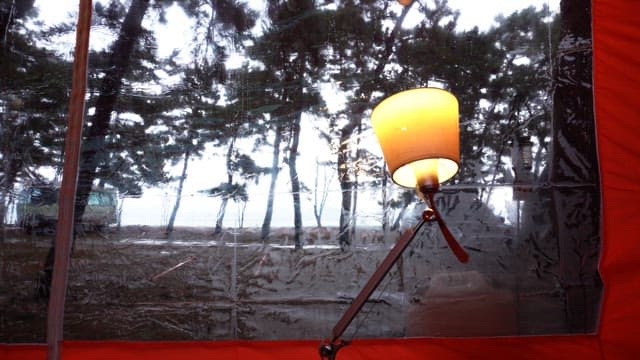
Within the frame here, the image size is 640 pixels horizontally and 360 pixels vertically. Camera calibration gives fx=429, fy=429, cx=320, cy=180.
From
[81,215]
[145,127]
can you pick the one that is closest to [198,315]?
[81,215]

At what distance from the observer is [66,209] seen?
847 millimetres

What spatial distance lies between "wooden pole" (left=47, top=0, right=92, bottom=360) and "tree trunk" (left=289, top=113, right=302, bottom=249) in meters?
0.69

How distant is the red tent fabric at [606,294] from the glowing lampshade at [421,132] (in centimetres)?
75

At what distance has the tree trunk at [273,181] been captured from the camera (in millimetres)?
1405

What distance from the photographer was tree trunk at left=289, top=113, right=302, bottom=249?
1.40 meters

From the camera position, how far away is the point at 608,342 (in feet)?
4.19

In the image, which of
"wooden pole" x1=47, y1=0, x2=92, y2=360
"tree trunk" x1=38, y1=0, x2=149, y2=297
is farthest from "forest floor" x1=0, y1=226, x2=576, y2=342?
"wooden pole" x1=47, y1=0, x2=92, y2=360

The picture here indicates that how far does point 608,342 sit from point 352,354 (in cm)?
76

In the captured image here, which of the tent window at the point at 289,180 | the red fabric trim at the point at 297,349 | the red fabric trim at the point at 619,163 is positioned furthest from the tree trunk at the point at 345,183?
the red fabric trim at the point at 619,163

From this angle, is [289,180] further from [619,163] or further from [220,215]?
[619,163]

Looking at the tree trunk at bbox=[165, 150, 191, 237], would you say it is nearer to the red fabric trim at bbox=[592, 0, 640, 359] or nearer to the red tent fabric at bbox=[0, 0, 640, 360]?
the red tent fabric at bbox=[0, 0, 640, 360]

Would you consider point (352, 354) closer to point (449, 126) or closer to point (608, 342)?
point (608, 342)

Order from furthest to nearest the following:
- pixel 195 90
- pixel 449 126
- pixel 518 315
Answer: pixel 195 90
pixel 518 315
pixel 449 126

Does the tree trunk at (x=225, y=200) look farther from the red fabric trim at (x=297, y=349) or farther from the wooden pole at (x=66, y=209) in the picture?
the wooden pole at (x=66, y=209)
